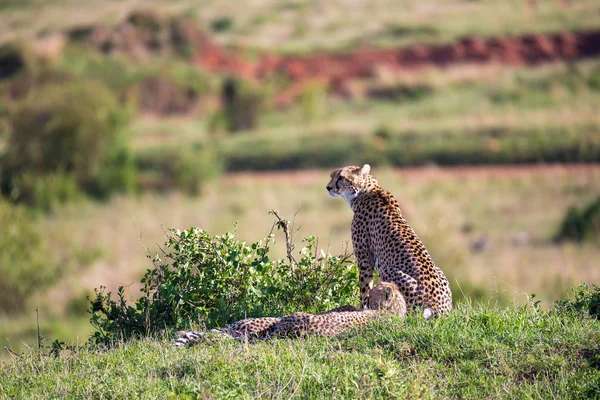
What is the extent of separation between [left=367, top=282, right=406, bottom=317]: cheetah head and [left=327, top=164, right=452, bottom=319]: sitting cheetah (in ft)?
0.42

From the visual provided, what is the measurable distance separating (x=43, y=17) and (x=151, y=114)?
16.2m

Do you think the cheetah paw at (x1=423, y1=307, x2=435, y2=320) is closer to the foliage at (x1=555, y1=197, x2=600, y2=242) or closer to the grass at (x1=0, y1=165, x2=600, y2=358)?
the grass at (x1=0, y1=165, x2=600, y2=358)

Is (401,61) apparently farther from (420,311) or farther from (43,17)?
(420,311)

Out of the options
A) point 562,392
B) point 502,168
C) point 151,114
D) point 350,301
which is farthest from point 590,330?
point 151,114

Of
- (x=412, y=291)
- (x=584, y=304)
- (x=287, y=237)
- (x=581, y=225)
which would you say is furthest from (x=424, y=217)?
(x=412, y=291)

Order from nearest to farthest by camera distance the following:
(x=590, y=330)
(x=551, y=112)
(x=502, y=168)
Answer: (x=590, y=330)
(x=502, y=168)
(x=551, y=112)

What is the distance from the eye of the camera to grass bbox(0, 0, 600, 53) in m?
47.4

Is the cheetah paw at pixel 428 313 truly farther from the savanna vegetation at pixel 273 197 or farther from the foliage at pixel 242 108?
the foliage at pixel 242 108

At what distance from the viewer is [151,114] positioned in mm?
41875

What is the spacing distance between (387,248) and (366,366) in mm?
1868

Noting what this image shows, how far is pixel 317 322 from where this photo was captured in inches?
238

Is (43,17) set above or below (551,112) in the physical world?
above

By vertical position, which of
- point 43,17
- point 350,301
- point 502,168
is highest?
point 43,17

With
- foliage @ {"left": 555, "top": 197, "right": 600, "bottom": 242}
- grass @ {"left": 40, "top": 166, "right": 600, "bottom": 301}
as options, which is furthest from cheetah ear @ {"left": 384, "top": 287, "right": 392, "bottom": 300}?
foliage @ {"left": 555, "top": 197, "right": 600, "bottom": 242}
